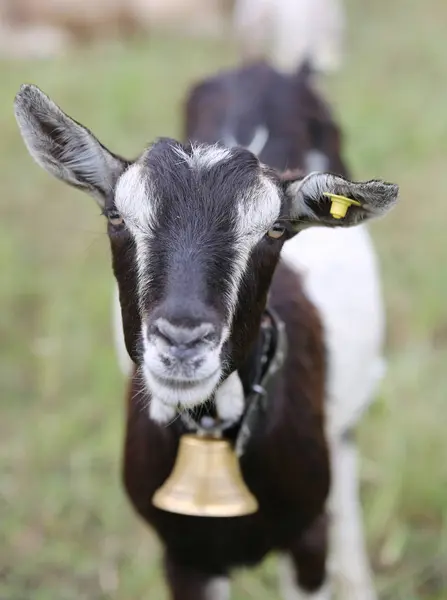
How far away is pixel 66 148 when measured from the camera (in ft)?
8.16

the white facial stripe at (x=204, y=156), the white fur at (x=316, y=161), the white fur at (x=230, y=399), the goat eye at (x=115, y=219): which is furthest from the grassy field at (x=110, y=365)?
the white facial stripe at (x=204, y=156)

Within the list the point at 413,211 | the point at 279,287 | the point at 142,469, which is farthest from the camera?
the point at 413,211

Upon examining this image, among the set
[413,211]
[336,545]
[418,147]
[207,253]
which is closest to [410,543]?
[336,545]

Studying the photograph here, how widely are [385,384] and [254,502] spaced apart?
224 cm

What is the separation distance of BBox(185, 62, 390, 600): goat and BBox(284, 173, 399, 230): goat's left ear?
922mm

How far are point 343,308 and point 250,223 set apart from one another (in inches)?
58.4

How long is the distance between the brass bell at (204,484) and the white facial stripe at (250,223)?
1.77ft

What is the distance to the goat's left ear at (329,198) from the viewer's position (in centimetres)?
234

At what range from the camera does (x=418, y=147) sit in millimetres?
7430

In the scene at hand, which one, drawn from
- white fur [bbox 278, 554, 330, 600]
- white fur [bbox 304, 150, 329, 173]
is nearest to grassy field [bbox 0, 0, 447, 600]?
white fur [bbox 278, 554, 330, 600]

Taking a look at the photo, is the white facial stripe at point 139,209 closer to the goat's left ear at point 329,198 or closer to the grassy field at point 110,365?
the goat's left ear at point 329,198

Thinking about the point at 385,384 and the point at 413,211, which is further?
the point at 413,211

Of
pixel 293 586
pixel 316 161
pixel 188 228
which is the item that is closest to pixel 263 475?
pixel 293 586

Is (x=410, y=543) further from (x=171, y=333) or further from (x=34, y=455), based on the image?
(x=171, y=333)
